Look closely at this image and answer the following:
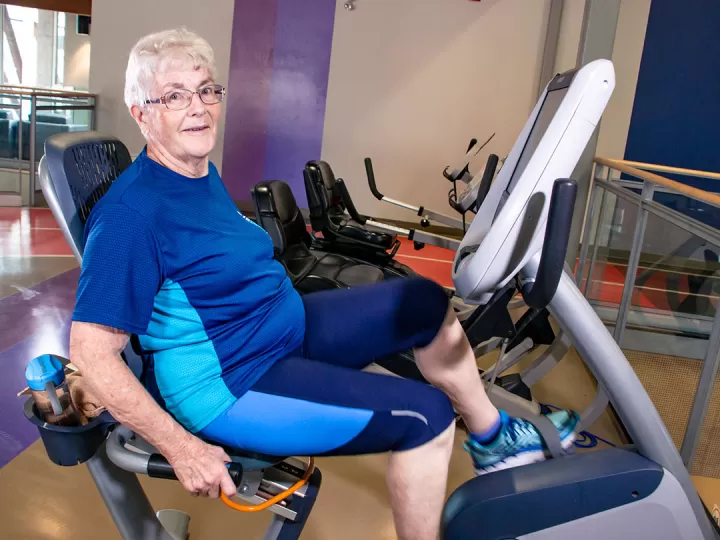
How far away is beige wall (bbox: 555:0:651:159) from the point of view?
5.98 metres

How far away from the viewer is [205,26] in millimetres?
6703

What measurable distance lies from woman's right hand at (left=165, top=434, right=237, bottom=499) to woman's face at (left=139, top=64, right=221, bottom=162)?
0.61 meters

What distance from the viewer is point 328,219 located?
4.07 meters

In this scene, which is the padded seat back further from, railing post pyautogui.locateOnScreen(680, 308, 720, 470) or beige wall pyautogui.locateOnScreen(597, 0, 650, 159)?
beige wall pyautogui.locateOnScreen(597, 0, 650, 159)

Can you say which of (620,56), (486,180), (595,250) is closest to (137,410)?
(486,180)

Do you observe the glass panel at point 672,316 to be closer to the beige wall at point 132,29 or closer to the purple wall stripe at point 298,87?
the purple wall stripe at point 298,87

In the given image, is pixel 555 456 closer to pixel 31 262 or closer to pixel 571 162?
pixel 571 162

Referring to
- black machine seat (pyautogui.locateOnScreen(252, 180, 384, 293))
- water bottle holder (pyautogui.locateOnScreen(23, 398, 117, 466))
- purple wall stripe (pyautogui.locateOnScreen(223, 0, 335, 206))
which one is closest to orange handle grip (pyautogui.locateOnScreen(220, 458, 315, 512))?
water bottle holder (pyautogui.locateOnScreen(23, 398, 117, 466))

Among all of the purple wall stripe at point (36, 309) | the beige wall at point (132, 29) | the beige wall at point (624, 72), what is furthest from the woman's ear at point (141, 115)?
the beige wall at point (132, 29)

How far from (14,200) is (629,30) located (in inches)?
240

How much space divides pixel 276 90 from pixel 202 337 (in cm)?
585

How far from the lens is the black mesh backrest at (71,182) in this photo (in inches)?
52.1

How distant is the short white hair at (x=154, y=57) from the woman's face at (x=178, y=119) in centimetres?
2

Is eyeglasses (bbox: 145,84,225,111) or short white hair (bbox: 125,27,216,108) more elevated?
short white hair (bbox: 125,27,216,108)
